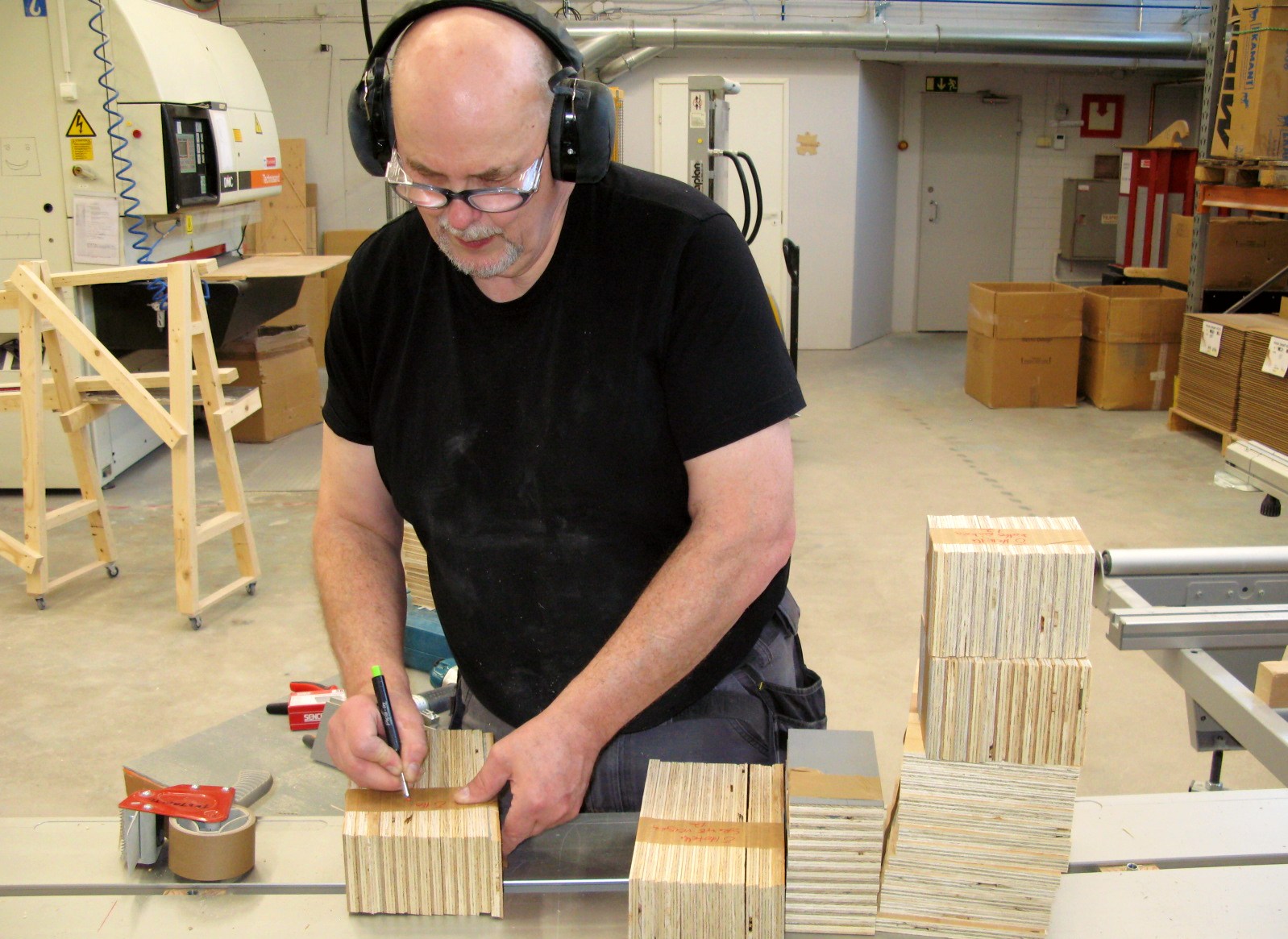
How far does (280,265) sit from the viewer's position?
16.2ft

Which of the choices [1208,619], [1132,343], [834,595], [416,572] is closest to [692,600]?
[1208,619]

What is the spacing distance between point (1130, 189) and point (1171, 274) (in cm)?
151

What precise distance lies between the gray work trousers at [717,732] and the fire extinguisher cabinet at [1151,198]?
7.08 m

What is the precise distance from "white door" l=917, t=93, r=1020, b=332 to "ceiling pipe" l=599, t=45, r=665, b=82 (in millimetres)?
2456

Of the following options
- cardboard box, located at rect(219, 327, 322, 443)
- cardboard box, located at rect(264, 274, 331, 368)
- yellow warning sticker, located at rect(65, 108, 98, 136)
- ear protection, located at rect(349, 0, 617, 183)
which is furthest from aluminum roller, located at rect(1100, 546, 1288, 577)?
cardboard box, located at rect(264, 274, 331, 368)

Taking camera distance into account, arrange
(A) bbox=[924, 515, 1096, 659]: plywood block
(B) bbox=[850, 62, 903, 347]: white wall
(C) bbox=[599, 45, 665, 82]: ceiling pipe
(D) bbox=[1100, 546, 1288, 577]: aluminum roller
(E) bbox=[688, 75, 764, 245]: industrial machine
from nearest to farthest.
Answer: (A) bbox=[924, 515, 1096, 659]: plywood block
(D) bbox=[1100, 546, 1288, 577]: aluminum roller
(E) bbox=[688, 75, 764, 245]: industrial machine
(C) bbox=[599, 45, 665, 82]: ceiling pipe
(B) bbox=[850, 62, 903, 347]: white wall

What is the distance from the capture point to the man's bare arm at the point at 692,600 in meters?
1.11

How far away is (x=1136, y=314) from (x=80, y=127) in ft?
17.0

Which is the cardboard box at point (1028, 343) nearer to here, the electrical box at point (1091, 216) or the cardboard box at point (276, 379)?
the electrical box at point (1091, 216)

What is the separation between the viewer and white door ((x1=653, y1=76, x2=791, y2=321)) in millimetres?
7824

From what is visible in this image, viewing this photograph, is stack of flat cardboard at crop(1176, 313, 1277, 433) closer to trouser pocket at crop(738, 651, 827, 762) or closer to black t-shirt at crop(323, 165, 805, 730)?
trouser pocket at crop(738, 651, 827, 762)

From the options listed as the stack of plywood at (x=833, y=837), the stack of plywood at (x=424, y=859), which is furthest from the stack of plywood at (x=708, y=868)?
the stack of plywood at (x=424, y=859)

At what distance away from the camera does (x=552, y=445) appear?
121cm

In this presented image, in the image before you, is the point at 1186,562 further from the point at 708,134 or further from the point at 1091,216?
the point at 1091,216
